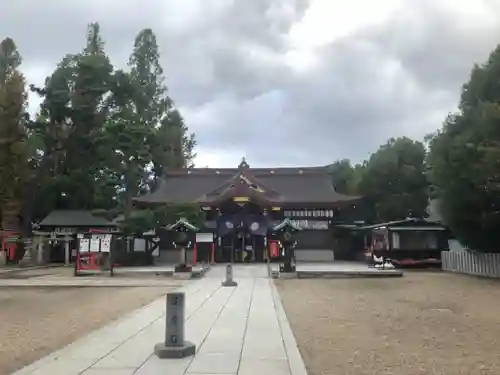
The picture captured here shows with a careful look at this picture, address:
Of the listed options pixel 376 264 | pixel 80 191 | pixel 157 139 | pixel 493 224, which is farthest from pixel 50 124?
pixel 493 224

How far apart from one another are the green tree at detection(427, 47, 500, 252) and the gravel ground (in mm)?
11001

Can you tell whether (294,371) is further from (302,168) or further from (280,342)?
(302,168)

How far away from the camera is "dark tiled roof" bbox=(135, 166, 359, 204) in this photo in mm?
37344

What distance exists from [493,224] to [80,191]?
29.7 m

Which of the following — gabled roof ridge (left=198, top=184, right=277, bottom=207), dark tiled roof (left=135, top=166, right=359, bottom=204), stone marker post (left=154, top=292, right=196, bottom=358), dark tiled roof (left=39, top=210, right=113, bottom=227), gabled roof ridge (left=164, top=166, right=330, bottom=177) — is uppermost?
gabled roof ridge (left=164, top=166, right=330, bottom=177)

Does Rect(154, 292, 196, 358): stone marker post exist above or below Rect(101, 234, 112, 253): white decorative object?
below

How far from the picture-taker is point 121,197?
1609 inches

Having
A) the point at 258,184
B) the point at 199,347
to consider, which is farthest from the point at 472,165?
the point at 258,184

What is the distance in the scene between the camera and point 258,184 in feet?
120

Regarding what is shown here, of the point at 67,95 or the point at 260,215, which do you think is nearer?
the point at 260,215

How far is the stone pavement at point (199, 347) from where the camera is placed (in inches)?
228

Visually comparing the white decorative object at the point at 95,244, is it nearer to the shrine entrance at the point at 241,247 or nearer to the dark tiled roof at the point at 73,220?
→ the dark tiled roof at the point at 73,220

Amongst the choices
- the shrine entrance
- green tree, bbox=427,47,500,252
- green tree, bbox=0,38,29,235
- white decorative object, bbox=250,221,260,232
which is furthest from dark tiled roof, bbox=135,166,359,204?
green tree, bbox=427,47,500,252

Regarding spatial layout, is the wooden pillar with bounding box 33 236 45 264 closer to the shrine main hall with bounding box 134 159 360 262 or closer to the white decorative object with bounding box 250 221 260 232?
the shrine main hall with bounding box 134 159 360 262
